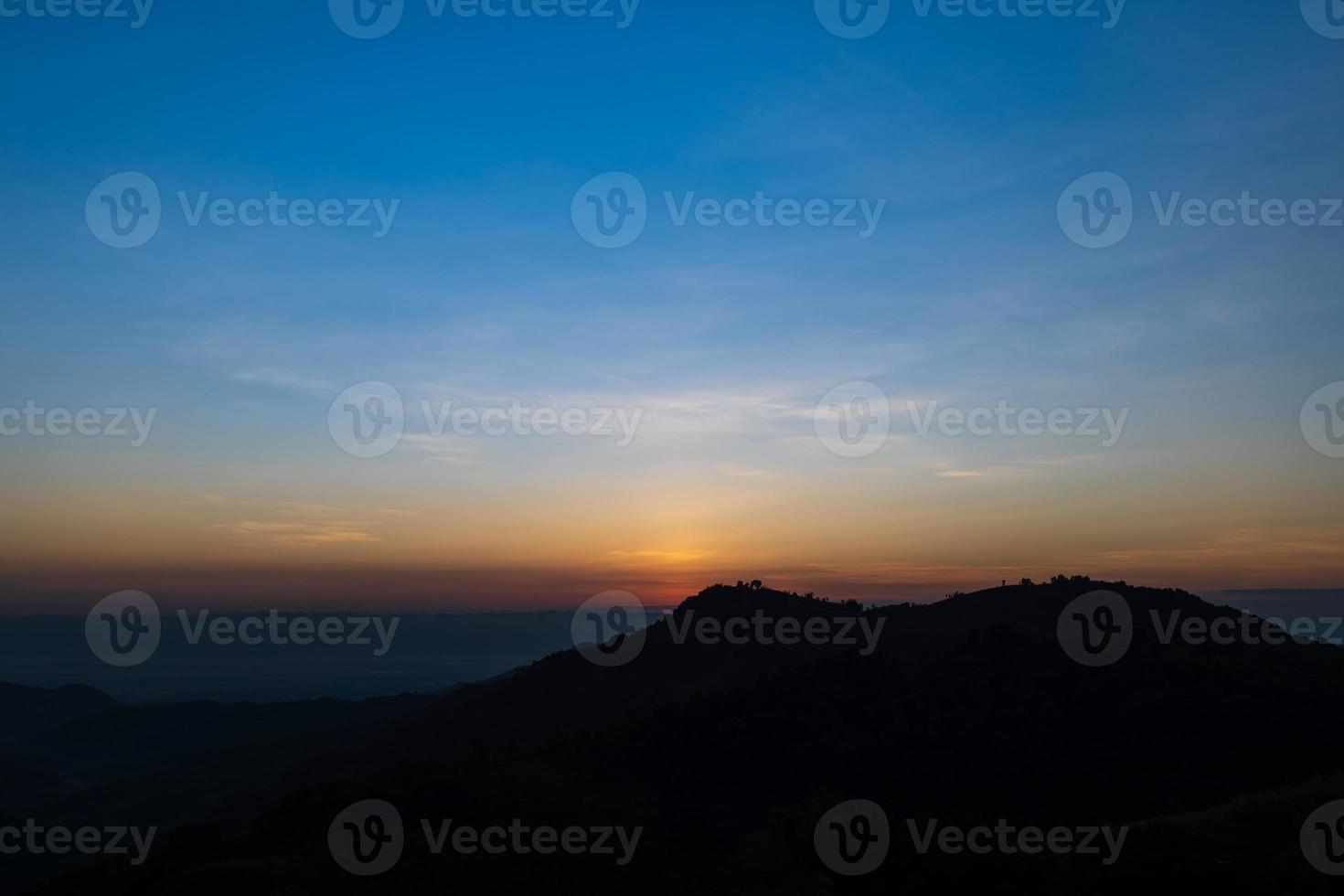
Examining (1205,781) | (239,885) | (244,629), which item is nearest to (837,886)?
(239,885)

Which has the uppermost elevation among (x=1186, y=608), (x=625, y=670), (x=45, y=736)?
(x=1186, y=608)

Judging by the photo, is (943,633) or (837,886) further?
(943,633)

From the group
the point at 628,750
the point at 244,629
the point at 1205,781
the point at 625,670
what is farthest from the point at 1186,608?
the point at 244,629

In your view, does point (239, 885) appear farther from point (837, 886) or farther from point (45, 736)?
point (45, 736)

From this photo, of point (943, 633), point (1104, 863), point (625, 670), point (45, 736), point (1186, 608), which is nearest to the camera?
point (1104, 863)

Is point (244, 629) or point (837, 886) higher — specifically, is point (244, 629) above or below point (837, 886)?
above

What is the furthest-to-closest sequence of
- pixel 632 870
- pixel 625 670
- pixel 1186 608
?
pixel 625 670, pixel 1186 608, pixel 632 870

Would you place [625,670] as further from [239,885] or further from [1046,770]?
[239,885]
